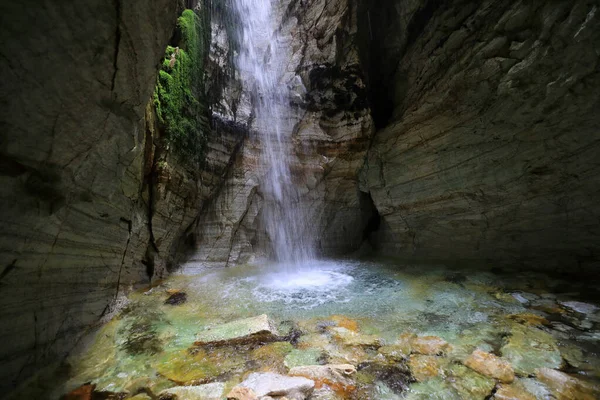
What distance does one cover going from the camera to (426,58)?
7191 millimetres

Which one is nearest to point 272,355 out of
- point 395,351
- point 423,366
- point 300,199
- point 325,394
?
point 325,394

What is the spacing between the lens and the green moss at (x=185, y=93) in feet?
18.2

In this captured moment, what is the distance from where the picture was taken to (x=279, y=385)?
2.28 m

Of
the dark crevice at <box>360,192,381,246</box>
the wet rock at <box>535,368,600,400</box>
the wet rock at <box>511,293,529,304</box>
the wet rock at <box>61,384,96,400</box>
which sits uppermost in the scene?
the dark crevice at <box>360,192,381,246</box>

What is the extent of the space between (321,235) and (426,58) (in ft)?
21.7

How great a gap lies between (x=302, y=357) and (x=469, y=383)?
1.67 meters

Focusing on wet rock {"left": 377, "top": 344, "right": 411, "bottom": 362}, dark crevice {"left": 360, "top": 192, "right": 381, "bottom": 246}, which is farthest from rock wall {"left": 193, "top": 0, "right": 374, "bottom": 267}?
wet rock {"left": 377, "top": 344, "right": 411, "bottom": 362}

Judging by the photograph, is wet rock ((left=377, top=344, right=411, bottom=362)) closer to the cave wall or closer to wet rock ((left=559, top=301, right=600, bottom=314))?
wet rock ((left=559, top=301, right=600, bottom=314))

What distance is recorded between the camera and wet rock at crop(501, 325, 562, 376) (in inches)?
101

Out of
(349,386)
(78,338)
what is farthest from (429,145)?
(78,338)

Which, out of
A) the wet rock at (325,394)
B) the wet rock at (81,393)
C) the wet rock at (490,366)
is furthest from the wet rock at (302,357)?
the wet rock at (81,393)

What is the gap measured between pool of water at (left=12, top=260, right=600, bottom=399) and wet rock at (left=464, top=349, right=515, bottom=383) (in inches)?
3.2

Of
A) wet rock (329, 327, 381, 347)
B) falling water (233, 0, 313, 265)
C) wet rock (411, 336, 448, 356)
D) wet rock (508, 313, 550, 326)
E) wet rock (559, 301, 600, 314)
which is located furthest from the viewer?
falling water (233, 0, 313, 265)

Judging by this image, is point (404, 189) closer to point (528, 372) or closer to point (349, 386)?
point (528, 372)
